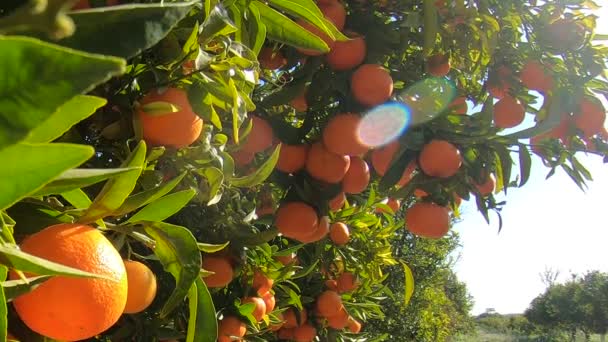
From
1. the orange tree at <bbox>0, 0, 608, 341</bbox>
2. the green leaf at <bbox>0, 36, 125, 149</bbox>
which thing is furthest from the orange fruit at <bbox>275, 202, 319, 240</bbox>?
the green leaf at <bbox>0, 36, 125, 149</bbox>

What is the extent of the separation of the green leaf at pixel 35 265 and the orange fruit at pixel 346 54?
3.05 feet

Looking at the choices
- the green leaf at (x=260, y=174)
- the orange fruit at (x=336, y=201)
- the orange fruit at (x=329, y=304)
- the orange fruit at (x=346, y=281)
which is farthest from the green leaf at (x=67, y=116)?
the orange fruit at (x=346, y=281)

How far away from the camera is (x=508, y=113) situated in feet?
4.38

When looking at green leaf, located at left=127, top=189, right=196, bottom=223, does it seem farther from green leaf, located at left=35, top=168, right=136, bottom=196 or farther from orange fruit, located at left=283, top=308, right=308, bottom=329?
orange fruit, located at left=283, top=308, right=308, bottom=329

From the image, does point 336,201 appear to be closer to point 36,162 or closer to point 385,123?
point 385,123

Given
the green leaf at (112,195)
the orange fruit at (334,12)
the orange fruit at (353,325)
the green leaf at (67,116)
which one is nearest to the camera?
the green leaf at (67,116)

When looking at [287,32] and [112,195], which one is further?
[287,32]

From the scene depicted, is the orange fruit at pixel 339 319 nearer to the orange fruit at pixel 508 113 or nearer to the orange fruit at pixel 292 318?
the orange fruit at pixel 292 318

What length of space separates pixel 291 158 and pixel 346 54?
0.81 ft

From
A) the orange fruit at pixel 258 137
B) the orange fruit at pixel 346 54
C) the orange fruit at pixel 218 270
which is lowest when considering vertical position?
the orange fruit at pixel 218 270

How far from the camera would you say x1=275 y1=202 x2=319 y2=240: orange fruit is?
1.22m

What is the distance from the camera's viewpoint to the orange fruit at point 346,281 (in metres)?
2.16

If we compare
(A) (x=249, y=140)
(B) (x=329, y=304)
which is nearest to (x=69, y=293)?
(A) (x=249, y=140)

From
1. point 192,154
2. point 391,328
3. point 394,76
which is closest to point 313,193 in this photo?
point 394,76
